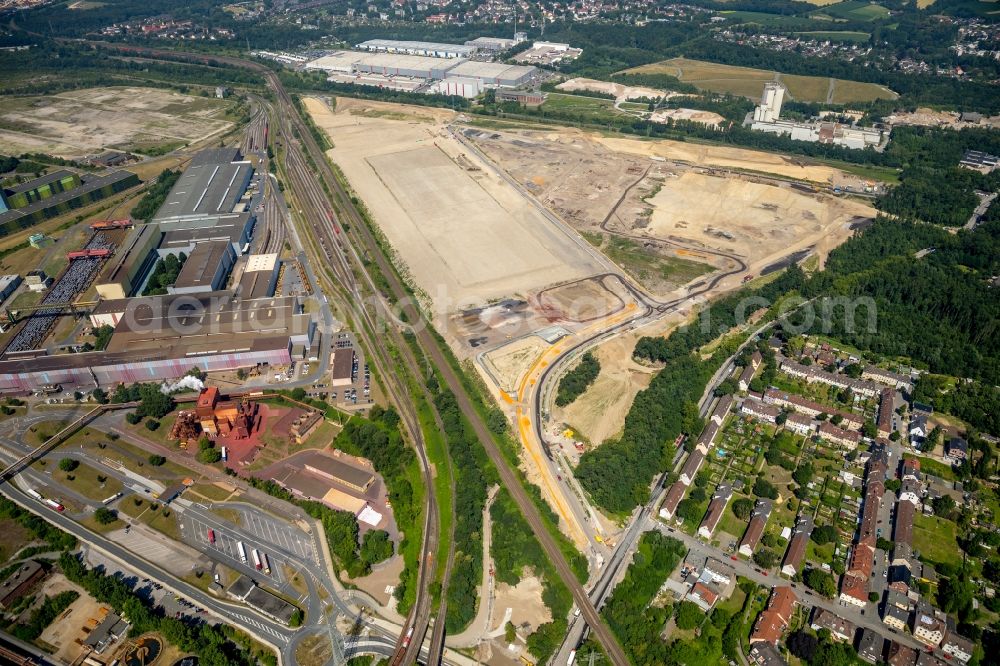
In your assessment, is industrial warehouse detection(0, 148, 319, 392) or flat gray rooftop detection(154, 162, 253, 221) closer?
industrial warehouse detection(0, 148, 319, 392)

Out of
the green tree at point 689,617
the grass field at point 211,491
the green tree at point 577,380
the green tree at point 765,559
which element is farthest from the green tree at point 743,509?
the grass field at point 211,491

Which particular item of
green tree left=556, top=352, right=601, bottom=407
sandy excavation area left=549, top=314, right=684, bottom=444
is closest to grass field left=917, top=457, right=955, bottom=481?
sandy excavation area left=549, top=314, right=684, bottom=444

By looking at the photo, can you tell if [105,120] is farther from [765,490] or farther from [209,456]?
[765,490]

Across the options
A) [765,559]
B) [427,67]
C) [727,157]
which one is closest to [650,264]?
[727,157]

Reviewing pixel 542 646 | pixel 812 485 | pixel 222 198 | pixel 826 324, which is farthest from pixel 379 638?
pixel 222 198

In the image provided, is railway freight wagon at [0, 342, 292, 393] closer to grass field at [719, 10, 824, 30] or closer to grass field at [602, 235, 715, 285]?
grass field at [602, 235, 715, 285]

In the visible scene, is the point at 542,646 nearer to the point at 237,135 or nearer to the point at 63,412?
the point at 63,412
